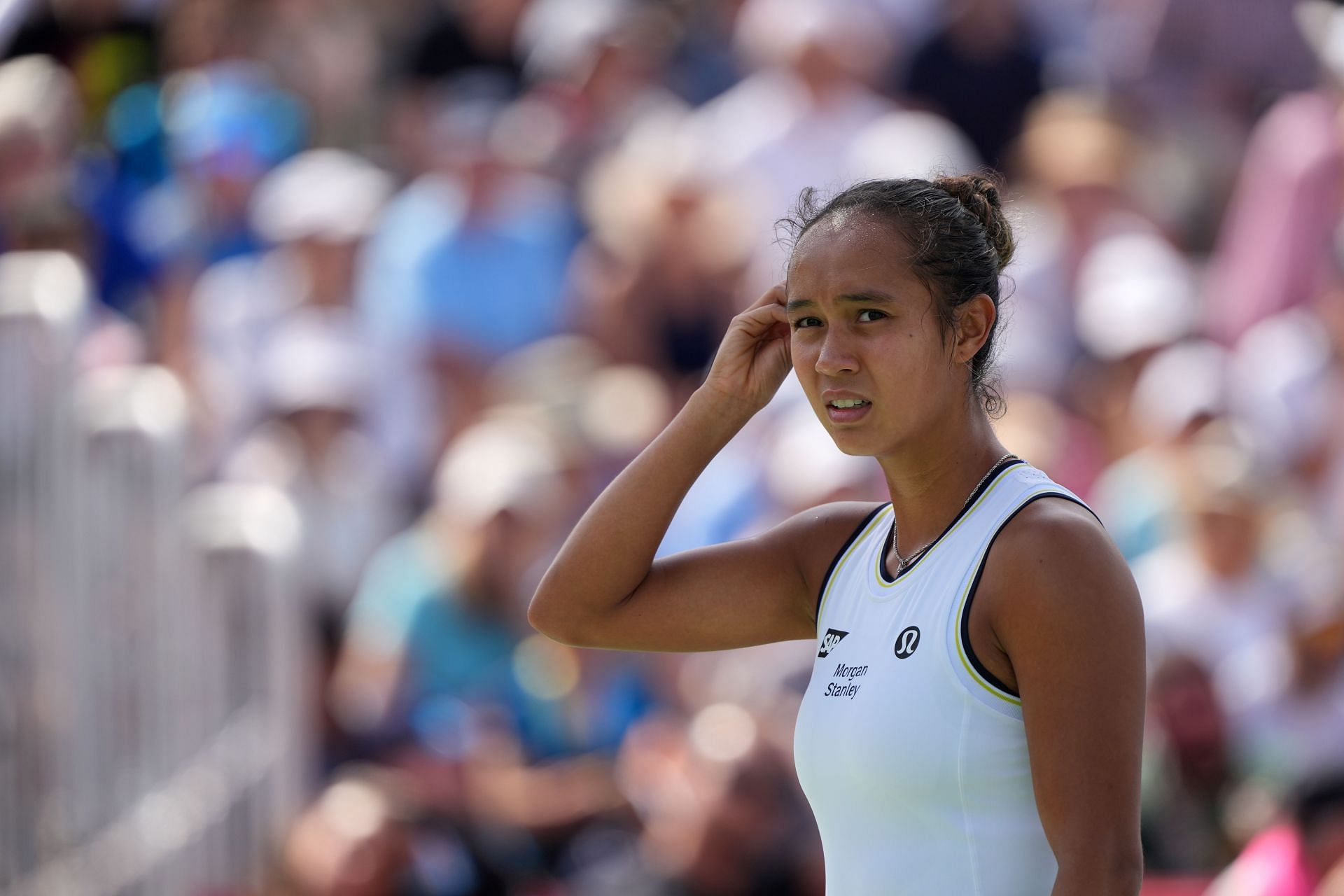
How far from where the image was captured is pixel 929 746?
2.35 metres

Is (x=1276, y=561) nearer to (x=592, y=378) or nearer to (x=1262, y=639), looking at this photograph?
(x=1262, y=639)

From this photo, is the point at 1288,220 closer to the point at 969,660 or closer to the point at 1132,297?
the point at 1132,297

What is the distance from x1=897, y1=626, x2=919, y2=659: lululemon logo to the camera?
95.8 inches

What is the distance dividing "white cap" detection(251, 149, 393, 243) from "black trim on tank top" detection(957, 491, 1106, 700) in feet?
20.2

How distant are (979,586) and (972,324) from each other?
396 millimetres


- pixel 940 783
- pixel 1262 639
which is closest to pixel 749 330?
pixel 940 783

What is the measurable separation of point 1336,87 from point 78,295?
5.22 metres

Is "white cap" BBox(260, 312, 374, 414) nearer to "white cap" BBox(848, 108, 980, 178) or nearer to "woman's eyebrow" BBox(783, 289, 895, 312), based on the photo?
"white cap" BBox(848, 108, 980, 178)

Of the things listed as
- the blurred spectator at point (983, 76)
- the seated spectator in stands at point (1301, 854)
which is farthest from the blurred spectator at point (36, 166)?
the seated spectator in stands at point (1301, 854)

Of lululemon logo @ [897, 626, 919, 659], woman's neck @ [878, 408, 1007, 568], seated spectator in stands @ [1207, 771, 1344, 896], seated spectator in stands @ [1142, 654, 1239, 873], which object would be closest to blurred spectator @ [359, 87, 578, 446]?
seated spectator in stands @ [1142, 654, 1239, 873]

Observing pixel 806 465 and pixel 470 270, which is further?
pixel 470 270

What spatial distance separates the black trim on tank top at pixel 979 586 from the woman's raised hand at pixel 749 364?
61cm

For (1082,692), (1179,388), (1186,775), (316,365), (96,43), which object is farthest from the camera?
(96,43)

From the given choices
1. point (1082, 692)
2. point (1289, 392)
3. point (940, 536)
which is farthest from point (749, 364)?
point (1289, 392)
